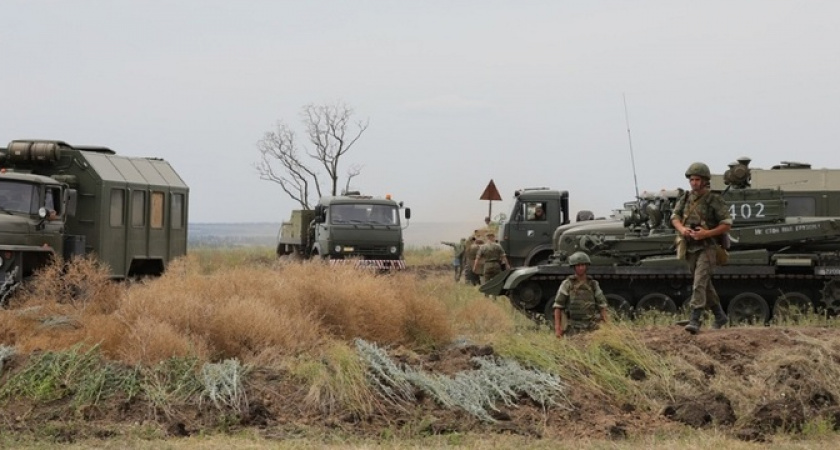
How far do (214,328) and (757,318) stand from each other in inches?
409

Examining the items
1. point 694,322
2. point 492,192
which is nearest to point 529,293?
point 694,322

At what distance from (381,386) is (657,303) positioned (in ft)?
34.1

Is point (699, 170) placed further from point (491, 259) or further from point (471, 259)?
point (471, 259)

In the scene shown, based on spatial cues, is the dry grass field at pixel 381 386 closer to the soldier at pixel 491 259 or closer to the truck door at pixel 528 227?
the soldier at pixel 491 259

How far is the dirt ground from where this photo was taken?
10438 millimetres

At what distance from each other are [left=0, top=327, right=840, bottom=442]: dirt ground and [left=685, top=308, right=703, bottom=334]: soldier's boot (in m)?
1.51

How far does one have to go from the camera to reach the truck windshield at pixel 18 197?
18594 millimetres

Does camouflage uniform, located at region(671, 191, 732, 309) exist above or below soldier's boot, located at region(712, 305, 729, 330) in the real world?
above

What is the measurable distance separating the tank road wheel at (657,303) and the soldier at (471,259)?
8.02 metres

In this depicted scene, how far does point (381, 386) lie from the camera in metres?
11.1

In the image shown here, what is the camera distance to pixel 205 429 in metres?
10.4

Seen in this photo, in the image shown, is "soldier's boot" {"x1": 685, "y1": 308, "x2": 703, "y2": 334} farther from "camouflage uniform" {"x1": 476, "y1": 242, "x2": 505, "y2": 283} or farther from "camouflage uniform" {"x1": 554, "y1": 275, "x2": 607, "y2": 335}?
"camouflage uniform" {"x1": 476, "y1": 242, "x2": 505, "y2": 283}

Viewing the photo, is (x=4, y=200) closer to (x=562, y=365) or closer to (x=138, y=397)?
(x=138, y=397)

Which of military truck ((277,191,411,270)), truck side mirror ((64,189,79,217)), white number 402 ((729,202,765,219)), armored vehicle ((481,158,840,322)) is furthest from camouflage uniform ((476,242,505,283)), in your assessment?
truck side mirror ((64,189,79,217))
